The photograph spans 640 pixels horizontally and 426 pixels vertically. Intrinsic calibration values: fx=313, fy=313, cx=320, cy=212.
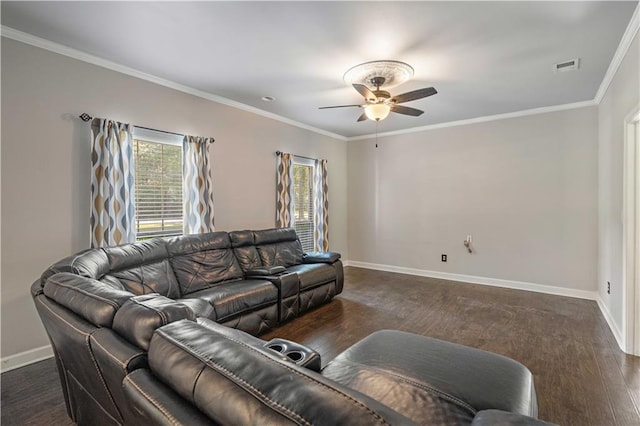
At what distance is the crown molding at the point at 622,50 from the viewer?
2441 millimetres

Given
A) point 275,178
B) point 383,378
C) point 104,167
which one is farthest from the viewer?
point 275,178

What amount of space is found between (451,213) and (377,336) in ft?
13.5

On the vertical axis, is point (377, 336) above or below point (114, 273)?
below

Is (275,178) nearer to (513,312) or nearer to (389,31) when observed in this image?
(389,31)

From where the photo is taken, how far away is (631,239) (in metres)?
2.87

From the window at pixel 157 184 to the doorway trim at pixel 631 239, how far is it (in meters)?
4.69

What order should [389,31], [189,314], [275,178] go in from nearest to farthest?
1. [189,314]
2. [389,31]
3. [275,178]

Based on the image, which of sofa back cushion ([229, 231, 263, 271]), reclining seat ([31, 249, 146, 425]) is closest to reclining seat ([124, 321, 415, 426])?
reclining seat ([31, 249, 146, 425])

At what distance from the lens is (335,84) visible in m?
3.73

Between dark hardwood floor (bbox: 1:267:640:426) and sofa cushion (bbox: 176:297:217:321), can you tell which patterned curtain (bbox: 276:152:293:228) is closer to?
dark hardwood floor (bbox: 1:267:640:426)

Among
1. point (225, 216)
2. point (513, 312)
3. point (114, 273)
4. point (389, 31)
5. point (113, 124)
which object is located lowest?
point (513, 312)

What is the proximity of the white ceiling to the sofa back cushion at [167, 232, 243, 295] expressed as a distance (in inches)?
73.5

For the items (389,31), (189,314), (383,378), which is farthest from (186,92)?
(383,378)

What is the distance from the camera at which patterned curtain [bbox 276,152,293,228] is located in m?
5.11
